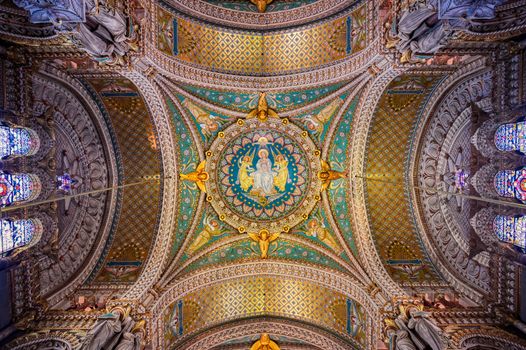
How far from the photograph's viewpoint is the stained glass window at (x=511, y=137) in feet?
27.7

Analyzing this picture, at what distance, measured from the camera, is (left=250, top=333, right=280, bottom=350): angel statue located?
499 inches

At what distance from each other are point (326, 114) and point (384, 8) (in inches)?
158

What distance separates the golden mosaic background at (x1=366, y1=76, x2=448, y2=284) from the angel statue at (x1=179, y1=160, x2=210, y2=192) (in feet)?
21.0

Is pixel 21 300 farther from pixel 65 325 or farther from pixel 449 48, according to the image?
pixel 449 48

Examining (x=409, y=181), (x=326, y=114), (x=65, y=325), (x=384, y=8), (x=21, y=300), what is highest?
(x=384, y=8)

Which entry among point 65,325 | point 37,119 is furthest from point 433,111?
point 65,325

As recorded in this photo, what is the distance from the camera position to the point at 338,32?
11.1 meters

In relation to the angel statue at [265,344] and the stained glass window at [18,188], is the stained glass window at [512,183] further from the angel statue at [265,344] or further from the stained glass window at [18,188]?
the stained glass window at [18,188]

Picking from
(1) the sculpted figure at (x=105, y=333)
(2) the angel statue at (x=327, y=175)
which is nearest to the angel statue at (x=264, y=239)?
(2) the angel statue at (x=327, y=175)

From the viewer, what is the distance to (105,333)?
8.13m

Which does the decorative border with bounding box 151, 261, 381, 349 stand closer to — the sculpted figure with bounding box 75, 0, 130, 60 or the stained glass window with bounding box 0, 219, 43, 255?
the stained glass window with bounding box 0, 219, 43, 255

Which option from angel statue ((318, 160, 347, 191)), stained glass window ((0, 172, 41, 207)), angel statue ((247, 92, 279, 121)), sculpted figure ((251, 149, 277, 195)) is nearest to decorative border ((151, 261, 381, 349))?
sculpted figure ((251, 149, 277, 195))

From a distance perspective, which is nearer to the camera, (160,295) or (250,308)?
(160,295)

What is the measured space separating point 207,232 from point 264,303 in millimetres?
3797
